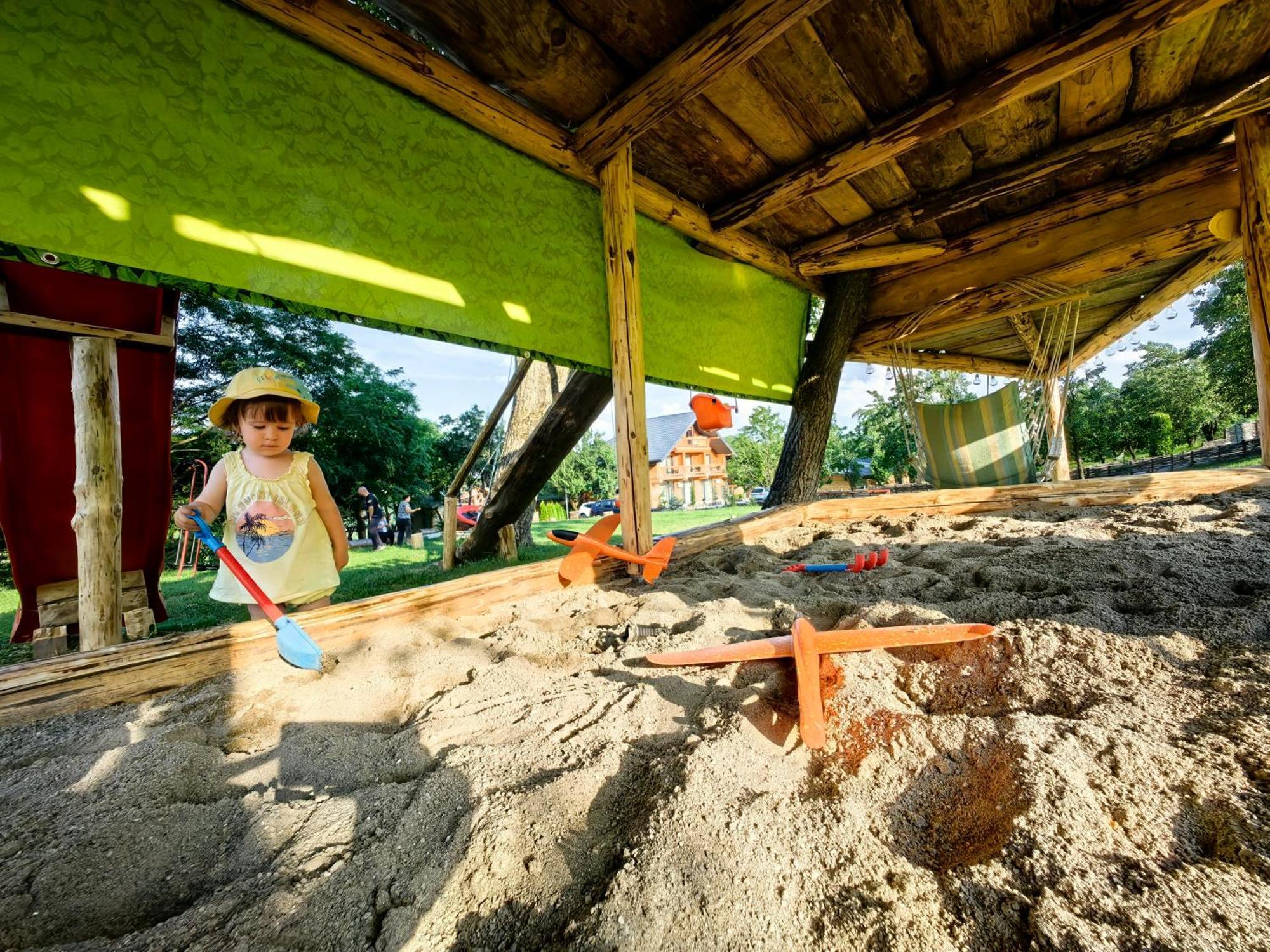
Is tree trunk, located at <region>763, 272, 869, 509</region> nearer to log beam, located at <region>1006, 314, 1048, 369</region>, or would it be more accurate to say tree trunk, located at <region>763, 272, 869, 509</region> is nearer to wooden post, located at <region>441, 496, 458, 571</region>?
log beam, located at <region>1006, 314, 1048, 369</region>

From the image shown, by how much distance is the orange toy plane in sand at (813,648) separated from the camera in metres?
0.97

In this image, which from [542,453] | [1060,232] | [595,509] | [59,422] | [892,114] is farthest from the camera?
[595,509]

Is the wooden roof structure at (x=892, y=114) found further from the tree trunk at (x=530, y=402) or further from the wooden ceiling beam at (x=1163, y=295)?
the tree trunk at (x=530, y=402)

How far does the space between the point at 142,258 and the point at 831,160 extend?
3.14 m

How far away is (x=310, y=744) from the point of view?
108cm

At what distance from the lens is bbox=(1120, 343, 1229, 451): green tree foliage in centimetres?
2238

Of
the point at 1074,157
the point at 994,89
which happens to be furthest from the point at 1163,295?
the point at 994,89

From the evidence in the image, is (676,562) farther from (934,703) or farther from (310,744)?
(310,744)

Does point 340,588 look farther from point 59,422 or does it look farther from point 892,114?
point 892,114

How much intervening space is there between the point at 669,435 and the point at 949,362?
29499 mm

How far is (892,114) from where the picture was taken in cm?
258

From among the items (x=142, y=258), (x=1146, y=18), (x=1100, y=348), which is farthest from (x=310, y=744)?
(x=1100, y=348)

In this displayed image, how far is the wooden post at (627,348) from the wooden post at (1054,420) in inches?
149

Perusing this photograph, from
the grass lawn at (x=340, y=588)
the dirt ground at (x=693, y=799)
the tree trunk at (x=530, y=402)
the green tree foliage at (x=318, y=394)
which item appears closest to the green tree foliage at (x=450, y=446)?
the green tree foliage at (x=318, y=394)
